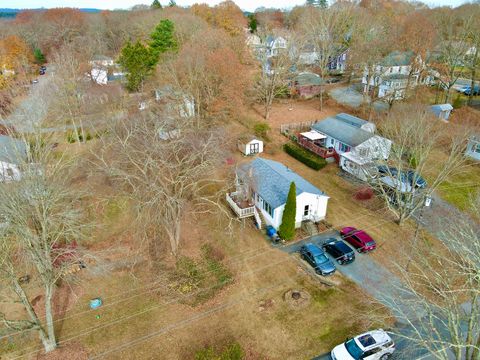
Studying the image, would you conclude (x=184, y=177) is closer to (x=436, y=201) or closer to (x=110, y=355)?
(x=110, y=355)

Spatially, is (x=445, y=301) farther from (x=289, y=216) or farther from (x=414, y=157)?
(x=414, y=157)

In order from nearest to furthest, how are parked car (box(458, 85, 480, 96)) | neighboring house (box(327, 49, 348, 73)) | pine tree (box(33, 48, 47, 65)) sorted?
parked car (box(458, 85, 480, 96)), neighboring house (box(327, 49, 348, 73)), pine tree (box(33, 48, 47, 65))

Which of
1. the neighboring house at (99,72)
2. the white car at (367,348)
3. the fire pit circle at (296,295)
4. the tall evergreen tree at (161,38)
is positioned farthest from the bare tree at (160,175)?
the neighboring house at (99,72)

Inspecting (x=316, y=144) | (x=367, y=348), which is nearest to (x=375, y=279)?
(x=367, y=348)

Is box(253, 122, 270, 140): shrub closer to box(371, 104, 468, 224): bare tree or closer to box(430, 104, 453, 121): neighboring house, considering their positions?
box(371, 104, 468, 224): bare tree

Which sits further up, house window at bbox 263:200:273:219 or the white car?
house window at bbox 263:200:273:219

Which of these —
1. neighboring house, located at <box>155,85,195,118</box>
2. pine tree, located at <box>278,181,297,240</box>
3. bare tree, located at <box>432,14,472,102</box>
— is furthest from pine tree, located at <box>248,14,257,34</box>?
pine tree, located at <box>278,181,297,240</box>

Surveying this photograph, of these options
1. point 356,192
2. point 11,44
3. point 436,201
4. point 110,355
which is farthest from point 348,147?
point 11,44
